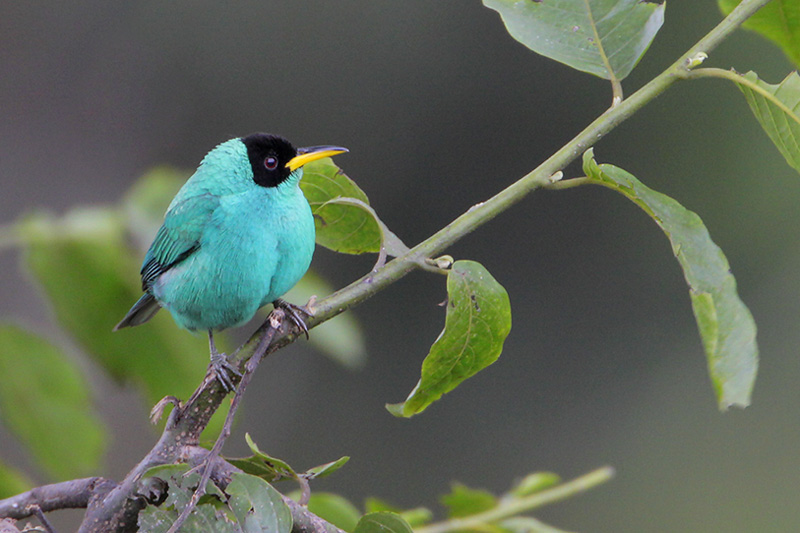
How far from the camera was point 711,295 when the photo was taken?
154 centimetres

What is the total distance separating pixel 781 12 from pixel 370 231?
111 centimetres

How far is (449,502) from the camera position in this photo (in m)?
2.22

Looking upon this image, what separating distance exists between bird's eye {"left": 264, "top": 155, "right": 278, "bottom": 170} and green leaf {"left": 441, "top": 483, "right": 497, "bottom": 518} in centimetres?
137

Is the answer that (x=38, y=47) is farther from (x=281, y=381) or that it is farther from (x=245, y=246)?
(x=245, y=246)

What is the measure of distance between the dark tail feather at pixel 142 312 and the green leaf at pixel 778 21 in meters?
1.98

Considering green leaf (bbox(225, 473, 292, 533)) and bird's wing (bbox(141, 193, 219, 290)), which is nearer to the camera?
green leaf (bbox(225, 473, 292, 533))

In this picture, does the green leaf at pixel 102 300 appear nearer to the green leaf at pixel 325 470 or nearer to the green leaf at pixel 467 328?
the green leaf at pixel 325 470

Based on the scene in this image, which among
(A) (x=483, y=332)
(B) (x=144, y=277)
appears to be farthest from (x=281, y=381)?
(A) (x=483, y=332)

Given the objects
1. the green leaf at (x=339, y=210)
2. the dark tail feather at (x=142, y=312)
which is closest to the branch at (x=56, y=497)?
the green leaf at (x=339, y=210)

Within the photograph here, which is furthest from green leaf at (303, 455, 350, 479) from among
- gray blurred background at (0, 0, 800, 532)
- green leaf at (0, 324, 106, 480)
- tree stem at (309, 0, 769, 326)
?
gray blurred background at (0, 0, 800, 532)

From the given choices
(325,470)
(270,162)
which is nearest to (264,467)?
(325,470)

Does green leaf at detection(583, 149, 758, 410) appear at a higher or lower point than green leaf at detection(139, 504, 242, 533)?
higher

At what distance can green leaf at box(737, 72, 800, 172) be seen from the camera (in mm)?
1699

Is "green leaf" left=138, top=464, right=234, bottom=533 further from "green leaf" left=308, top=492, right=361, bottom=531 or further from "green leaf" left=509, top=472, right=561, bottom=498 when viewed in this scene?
"green leaf" left=509, top=472, right=561, bottom=498
